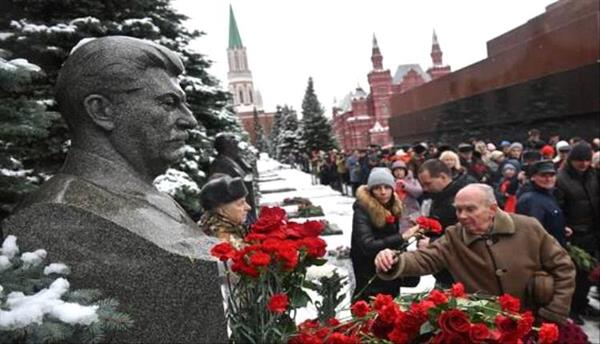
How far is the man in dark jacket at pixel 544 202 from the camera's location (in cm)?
438

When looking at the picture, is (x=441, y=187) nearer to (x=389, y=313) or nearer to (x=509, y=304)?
(x=509, y=304)

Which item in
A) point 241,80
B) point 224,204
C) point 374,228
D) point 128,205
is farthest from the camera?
point 241,80

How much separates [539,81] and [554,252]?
1187 centimetres

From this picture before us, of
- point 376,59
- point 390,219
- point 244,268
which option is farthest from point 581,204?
point 376,59

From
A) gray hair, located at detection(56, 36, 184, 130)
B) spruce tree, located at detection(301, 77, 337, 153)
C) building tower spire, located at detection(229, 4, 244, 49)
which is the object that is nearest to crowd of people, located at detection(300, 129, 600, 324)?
gray hair, located at detection(56, 36, 184, 130)

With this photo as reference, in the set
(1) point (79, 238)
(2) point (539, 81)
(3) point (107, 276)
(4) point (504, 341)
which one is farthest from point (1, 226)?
(2) point (539, 81)

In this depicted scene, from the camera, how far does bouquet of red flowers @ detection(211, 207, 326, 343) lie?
1643 mm

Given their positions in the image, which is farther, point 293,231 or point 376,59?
point 376,59

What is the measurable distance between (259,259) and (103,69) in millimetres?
1000

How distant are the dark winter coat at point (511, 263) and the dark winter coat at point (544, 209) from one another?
166 centimetres

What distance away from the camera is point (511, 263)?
2787 mm

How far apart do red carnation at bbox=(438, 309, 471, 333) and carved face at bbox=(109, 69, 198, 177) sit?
Result: 1.24m

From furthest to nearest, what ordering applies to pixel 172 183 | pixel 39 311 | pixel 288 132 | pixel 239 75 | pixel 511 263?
pixel 239 75
pixel 288 132
pixel 172 183
pixel 511 263
pixel 39 311

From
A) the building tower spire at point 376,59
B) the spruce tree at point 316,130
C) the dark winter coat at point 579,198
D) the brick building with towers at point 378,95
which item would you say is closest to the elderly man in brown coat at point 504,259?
the dark winter coat at point 579,198
